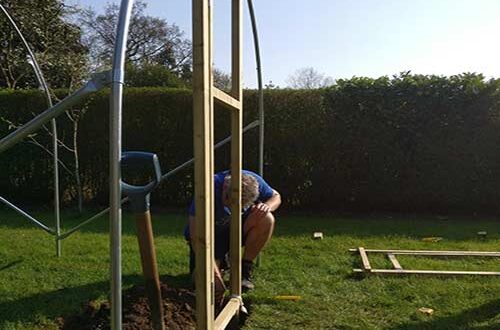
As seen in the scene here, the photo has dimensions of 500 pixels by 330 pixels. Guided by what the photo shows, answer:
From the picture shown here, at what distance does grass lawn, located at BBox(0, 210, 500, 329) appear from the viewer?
11.6 ft

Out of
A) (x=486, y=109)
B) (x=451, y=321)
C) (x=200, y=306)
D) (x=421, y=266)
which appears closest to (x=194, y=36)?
(x=200, y=306)

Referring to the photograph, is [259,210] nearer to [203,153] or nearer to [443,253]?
[203,153]

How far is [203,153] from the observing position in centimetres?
231

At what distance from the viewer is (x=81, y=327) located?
3309 millimetres

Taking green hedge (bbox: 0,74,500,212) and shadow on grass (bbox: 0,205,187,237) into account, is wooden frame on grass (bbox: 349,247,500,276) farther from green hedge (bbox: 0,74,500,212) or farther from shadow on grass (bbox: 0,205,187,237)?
green hedge (bbox: 0,74,500,212)

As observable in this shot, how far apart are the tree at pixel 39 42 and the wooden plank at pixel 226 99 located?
751 centimetres

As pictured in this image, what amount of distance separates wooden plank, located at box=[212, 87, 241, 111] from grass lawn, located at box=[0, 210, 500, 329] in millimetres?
1371

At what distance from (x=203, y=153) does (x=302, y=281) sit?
230cm

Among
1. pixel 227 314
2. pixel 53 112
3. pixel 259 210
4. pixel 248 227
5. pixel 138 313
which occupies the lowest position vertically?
pixel 138 313

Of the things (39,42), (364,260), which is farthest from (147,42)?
A: (364,260)

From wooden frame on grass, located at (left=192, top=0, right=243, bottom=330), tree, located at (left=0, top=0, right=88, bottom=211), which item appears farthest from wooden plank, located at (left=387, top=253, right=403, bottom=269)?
tree, located at (left=0, top=0, right=88, bottom=211)

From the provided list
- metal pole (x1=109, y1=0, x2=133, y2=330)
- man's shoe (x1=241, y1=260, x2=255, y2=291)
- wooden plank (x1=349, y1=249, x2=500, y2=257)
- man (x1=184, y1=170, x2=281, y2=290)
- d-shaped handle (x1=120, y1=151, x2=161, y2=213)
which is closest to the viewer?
metal pole (x1=109, y1=0, x2=133, y2=330)

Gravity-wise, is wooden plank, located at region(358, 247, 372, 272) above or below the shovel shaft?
below

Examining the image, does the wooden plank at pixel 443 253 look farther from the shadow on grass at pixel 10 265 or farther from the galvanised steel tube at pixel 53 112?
the galvanised steel tube at pixel 53 112
